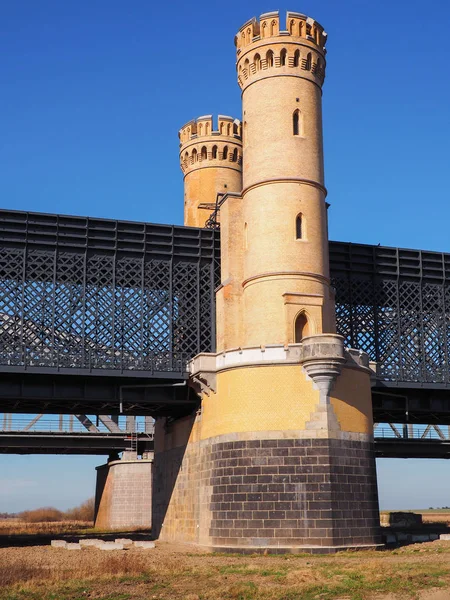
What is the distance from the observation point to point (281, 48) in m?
44.2

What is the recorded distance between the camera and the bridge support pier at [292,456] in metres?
37.3

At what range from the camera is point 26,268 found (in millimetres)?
43500

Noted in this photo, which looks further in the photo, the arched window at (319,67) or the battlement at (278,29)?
the arched window at (319,67)

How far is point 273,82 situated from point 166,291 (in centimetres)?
1266

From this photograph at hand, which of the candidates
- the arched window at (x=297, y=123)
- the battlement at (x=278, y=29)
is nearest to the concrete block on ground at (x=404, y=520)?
the arched window at (x=297, y=123)

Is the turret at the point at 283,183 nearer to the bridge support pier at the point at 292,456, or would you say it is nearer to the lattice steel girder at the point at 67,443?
the bridge support pier at the point at 292,456

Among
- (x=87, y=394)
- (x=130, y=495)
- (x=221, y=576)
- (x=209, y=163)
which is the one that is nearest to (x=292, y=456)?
(x=221, y=576)

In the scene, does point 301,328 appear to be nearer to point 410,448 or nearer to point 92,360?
point 92,360

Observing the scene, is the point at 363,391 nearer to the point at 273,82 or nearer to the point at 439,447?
the point at 273,82

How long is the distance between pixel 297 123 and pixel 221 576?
24.7 metres

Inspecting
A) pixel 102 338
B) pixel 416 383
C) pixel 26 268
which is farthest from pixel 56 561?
pixel 416 383

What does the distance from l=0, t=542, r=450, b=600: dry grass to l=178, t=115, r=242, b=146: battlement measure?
32.4m

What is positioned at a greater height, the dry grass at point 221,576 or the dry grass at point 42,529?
the dry grass at point 42,529

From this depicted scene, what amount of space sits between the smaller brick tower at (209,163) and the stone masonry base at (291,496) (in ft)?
74.9
